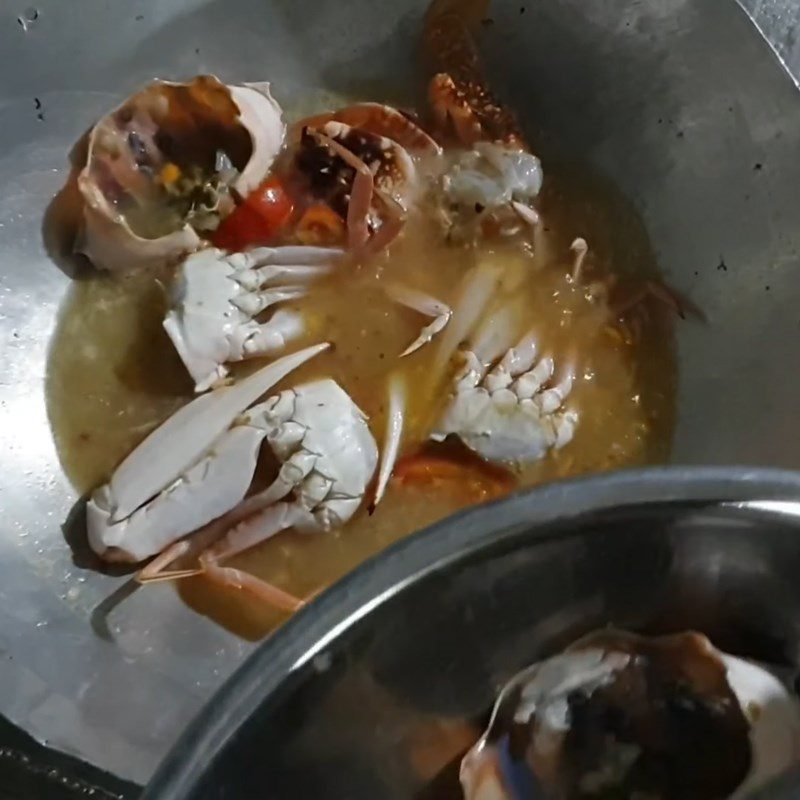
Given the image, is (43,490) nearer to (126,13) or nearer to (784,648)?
(126,13)

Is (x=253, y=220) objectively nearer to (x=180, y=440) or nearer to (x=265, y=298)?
(x=265, y=298)

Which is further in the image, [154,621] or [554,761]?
[154,621]

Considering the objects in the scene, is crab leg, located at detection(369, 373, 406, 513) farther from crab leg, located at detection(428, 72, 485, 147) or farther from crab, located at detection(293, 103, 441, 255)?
crab leg, located at detection(428, 72, 485, 147)

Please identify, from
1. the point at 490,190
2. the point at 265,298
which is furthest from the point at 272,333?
the point at 490,190

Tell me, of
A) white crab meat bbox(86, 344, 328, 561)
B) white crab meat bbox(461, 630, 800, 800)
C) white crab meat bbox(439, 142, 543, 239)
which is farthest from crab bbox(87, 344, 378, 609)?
white crab meat bbox(461, 630, 800, 800)

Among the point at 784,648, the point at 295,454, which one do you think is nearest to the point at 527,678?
the point at 784,648

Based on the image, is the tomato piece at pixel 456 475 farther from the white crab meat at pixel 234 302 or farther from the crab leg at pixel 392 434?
the white crab meat at pixel 234 302
